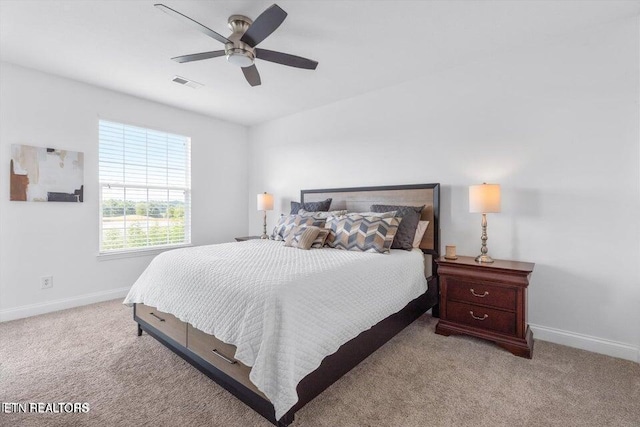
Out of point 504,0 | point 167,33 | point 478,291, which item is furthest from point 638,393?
point 167,33

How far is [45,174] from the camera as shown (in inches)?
120

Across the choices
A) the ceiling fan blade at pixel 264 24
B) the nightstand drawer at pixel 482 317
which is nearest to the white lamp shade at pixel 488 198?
the nightstand drawer at pixel 482 317

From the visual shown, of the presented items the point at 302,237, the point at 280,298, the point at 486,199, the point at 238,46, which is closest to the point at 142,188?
the point at 302,237

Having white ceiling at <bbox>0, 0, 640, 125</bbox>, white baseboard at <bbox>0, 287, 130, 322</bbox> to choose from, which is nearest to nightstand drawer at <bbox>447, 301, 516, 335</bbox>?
white ceiling at <bbox>0, 0, 640, 125</bbox>

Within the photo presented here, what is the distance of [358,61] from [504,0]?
122cm

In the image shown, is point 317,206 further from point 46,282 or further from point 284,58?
point 46,282

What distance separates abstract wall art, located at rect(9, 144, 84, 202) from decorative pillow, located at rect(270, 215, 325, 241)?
231cm

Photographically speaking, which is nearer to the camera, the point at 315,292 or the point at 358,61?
the point at 315,292

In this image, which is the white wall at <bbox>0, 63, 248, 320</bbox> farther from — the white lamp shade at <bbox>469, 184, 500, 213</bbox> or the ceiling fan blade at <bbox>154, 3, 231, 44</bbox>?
the white lamp shade at <bbox>469, 184, 500, 213</bbox>

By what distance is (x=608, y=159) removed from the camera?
7.31 feet

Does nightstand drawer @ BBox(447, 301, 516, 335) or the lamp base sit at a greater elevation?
the lamp base

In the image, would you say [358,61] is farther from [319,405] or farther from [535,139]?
[319,405]

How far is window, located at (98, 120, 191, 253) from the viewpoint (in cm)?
355

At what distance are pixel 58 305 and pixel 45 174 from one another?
143cm
